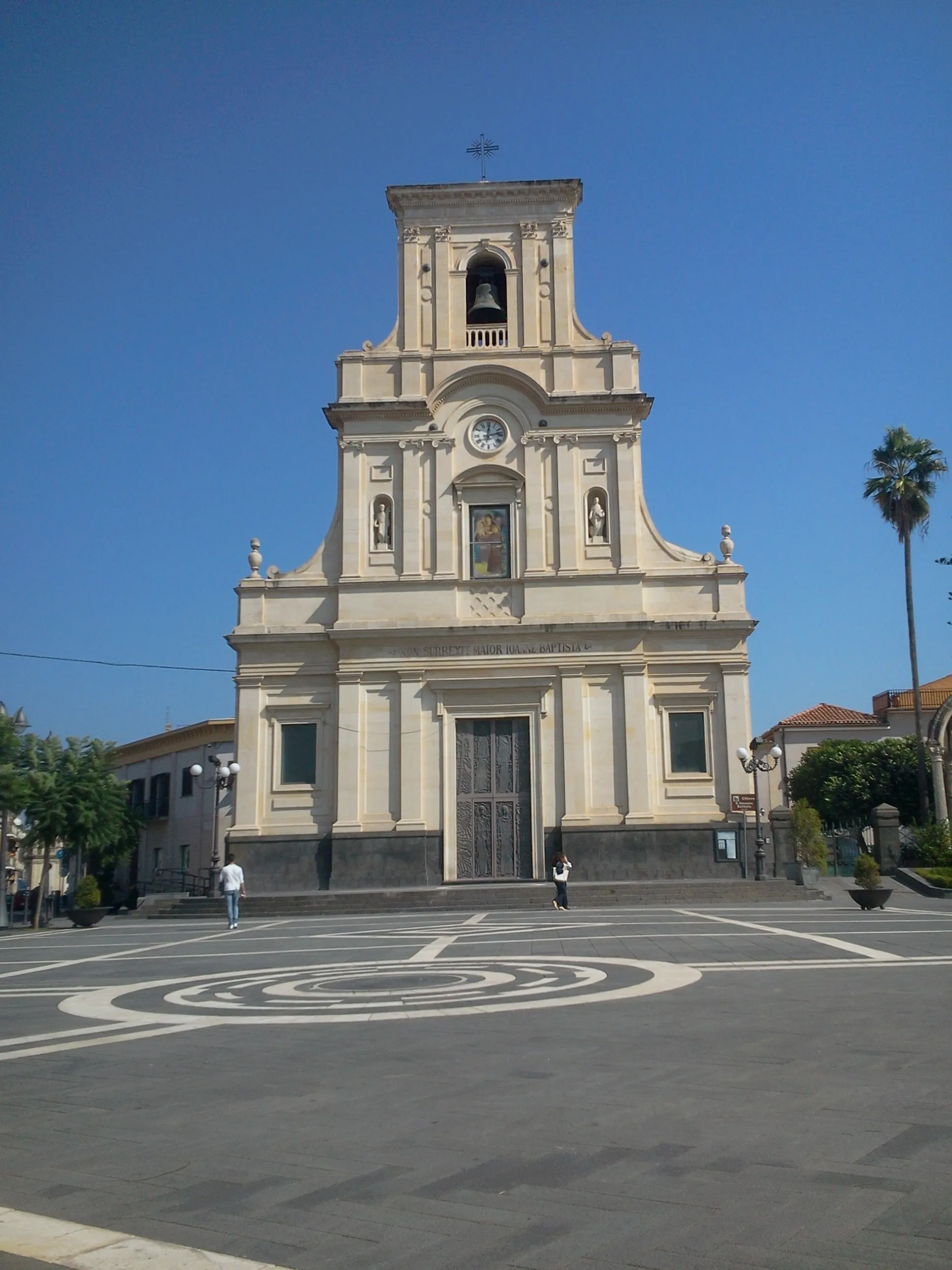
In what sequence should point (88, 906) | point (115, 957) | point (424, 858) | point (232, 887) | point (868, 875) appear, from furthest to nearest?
1. point (424, 858)
2. point (88, 906)
3. point (868, 875)
4. point (232, 887)
5. point (115, 957)

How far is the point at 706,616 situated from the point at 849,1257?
1267 inches

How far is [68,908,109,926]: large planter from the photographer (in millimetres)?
29234

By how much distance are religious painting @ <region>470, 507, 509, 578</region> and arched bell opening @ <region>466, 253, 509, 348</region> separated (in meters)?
5.73

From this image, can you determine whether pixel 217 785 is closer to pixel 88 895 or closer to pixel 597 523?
pixel 88 895

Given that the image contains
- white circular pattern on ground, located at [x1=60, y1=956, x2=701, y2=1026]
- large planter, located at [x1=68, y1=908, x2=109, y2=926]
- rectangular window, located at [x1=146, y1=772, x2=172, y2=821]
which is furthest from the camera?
rectangular window, located at [x1=146, y1=772, x2=172, y2=821]

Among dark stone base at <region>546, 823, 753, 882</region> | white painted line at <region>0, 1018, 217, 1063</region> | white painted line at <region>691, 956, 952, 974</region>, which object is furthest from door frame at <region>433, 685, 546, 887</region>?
white painted line at <region>0, 1018, 217, 1063</region>

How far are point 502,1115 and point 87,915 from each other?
25025mm

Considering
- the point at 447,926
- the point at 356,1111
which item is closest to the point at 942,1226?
the point at 356,1111

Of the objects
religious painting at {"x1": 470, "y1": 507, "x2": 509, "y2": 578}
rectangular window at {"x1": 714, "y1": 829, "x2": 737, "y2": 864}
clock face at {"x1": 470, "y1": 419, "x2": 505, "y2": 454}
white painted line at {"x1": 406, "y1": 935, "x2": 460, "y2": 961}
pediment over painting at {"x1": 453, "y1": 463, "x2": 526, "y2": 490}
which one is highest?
clock face at {"x1": 470, "y1": 419, "x2": 505, "y2": 454}

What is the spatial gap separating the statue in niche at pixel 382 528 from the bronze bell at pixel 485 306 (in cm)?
716

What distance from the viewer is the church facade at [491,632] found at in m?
34.8

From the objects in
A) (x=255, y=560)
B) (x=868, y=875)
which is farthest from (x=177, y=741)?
(x=868, y=875)

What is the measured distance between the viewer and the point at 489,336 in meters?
38.2

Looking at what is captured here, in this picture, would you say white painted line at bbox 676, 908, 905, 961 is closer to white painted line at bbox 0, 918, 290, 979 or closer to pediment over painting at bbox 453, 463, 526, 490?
white painted line at bbox 0, 918, 290, 979
